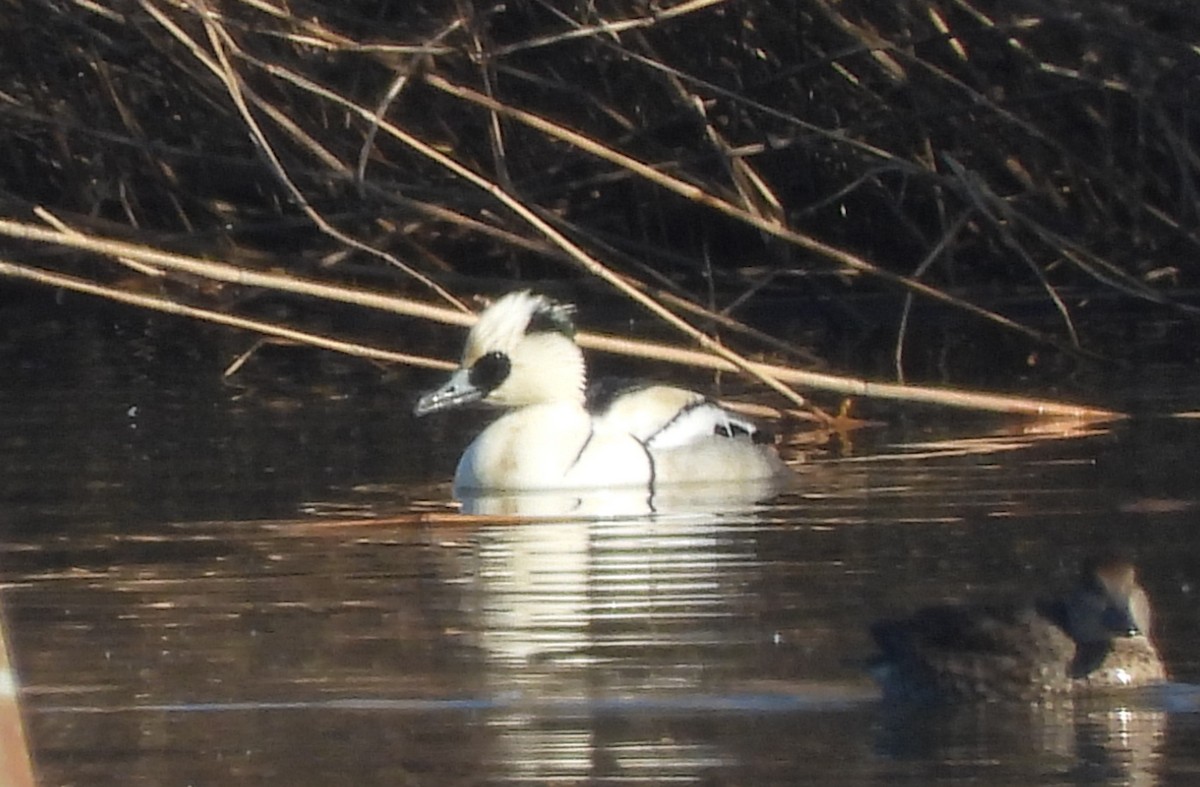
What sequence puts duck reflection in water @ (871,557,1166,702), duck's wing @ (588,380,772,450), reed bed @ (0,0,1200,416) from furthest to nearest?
reed bed @ (0,0,1200,416) → duck's wing @ (588,380,772,450) → duck reflection in water @ (871,557,1166,702)

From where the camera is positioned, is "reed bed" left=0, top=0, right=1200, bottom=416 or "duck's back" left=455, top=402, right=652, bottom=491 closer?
"duck's back" left=455, top=402, right=652, bottom=491

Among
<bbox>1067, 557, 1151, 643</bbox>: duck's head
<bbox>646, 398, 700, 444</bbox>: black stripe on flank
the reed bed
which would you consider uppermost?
the reed bed

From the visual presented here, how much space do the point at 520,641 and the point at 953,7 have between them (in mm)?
6233

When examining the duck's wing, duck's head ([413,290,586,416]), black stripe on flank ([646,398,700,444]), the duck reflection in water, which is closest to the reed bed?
duck's head ([413,290,586,416])

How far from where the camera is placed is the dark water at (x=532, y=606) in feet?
15.6

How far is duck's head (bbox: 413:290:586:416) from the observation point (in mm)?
8508

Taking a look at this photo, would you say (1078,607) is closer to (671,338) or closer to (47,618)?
(47,618)

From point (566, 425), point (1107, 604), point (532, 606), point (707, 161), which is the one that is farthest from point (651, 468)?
point (707, 161)

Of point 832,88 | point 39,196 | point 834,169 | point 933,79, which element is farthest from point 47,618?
point 39,196

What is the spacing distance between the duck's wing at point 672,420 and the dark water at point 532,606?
252 millimetres

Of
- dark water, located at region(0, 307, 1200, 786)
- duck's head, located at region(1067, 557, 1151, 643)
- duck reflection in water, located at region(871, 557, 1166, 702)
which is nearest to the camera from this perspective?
dark water, located at region(0, 307, 1200, 786)

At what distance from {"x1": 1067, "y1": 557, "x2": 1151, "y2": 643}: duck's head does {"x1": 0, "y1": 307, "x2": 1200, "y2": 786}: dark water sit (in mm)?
124

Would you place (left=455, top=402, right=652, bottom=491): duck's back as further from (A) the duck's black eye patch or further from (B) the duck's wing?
(A) the duck's black eye patch

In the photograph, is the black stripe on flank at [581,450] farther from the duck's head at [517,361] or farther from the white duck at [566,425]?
the duck's head at [517,361]
